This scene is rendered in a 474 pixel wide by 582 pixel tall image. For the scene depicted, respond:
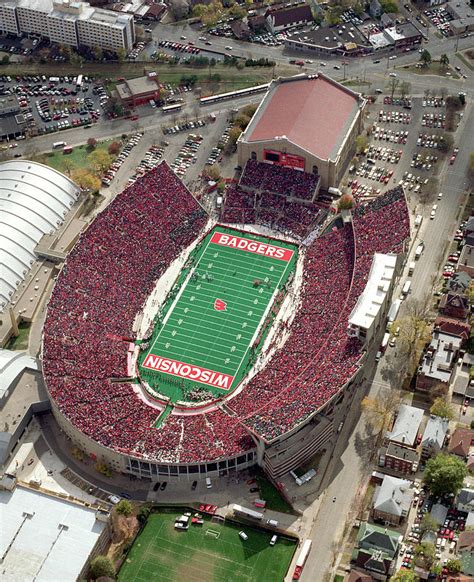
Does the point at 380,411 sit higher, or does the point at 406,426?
the point at 380,411

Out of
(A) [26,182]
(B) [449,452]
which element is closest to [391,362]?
(B) [449,452]

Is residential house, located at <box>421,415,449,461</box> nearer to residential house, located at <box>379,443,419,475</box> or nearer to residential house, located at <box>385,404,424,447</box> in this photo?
residential house, located at <box>385,404,424,447</box>

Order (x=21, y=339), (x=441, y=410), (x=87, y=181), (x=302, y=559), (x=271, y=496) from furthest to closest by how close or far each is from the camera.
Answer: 1. (x=87, y=181)
2. (x=21, y=339)
3. (x=441, y=410)
4. (x=271, y=496)
5. (x=302, y=559)

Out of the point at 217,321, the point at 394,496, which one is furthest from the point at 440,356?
the point at 217,321

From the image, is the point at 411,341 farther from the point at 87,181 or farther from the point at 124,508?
the point at 87,181

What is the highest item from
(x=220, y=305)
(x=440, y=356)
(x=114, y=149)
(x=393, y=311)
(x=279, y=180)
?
(x=279, y=180)

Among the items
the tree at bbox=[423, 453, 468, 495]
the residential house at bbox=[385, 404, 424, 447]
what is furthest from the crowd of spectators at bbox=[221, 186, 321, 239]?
the tree at bbox=[423, 453, 468, 495]

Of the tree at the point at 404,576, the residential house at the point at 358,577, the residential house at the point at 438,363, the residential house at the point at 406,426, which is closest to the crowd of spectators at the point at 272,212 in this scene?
the residential house at the point at 438,363
